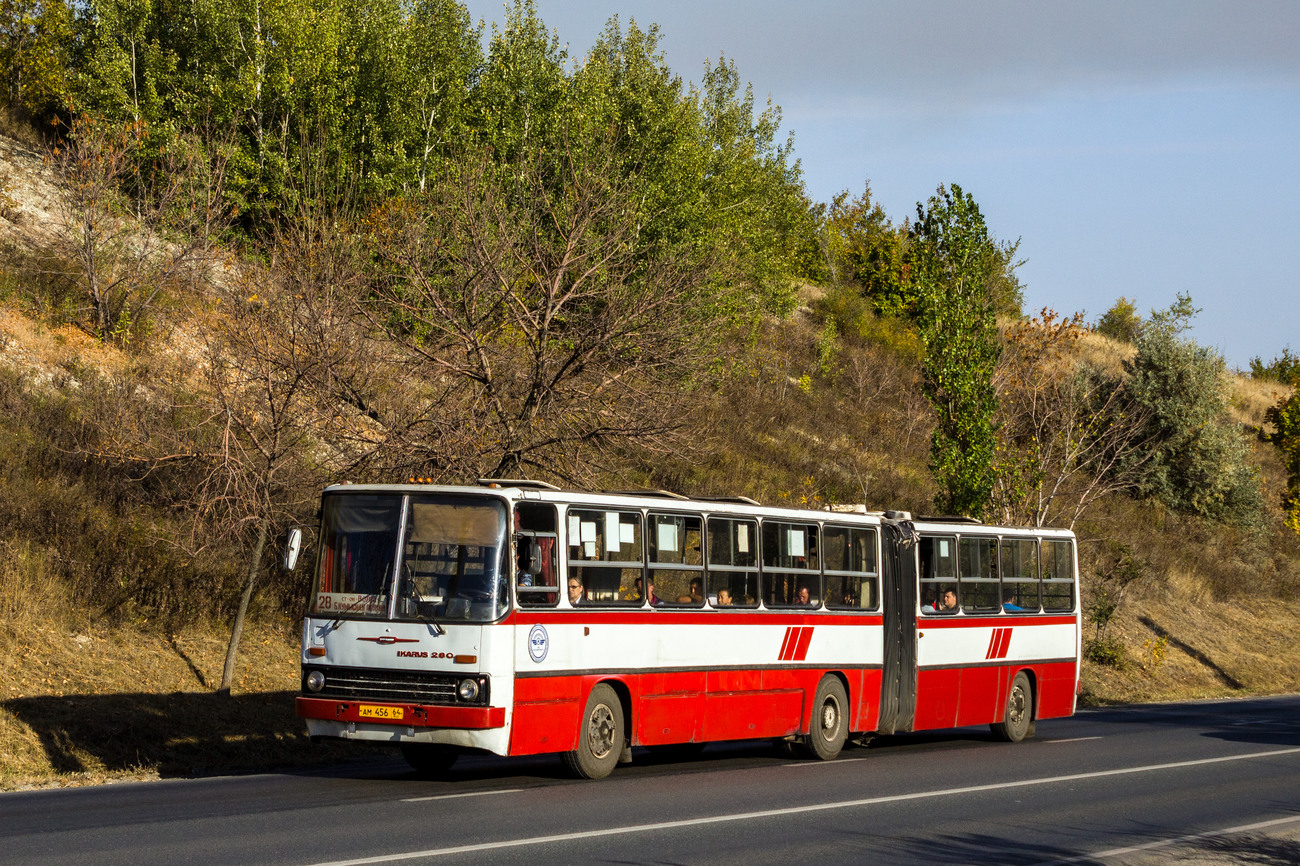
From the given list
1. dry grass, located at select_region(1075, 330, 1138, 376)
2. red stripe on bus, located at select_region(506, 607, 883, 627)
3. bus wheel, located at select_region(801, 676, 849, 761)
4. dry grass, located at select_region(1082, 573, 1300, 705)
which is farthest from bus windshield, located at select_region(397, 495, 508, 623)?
dry grass, located at select_region(1075, 330, 1138, 376)

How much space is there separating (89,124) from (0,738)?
25457 mm

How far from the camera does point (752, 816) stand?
11.9m

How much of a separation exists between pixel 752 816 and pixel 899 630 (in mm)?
7727

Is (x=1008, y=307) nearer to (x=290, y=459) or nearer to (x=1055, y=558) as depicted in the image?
(x=1055, y=558)

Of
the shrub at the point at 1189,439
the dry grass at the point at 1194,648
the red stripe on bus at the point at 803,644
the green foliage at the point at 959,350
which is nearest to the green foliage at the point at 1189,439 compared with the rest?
the shrub at the point at 1189,439

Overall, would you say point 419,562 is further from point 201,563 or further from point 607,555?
point 201,563

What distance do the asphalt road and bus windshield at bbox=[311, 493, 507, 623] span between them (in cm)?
179

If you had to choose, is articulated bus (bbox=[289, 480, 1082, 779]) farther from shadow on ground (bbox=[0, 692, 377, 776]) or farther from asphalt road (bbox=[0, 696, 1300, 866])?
shadow on ground (bbox=[0, 692, 377, 776])

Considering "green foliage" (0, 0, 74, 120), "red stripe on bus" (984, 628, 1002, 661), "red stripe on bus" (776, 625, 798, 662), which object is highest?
"green foliage" (0, 0, 74, 120)

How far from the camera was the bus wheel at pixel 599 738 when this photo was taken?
14078 mm

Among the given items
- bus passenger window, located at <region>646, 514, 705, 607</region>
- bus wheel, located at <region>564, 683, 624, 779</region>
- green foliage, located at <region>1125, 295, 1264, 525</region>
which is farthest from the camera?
green foliage, located at <region>1125, 295, 1264, 525</region>

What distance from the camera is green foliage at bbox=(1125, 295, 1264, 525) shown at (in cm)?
5522

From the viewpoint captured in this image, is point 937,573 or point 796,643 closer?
point 796,643

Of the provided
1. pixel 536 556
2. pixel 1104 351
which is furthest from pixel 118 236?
pixel 1104 351
